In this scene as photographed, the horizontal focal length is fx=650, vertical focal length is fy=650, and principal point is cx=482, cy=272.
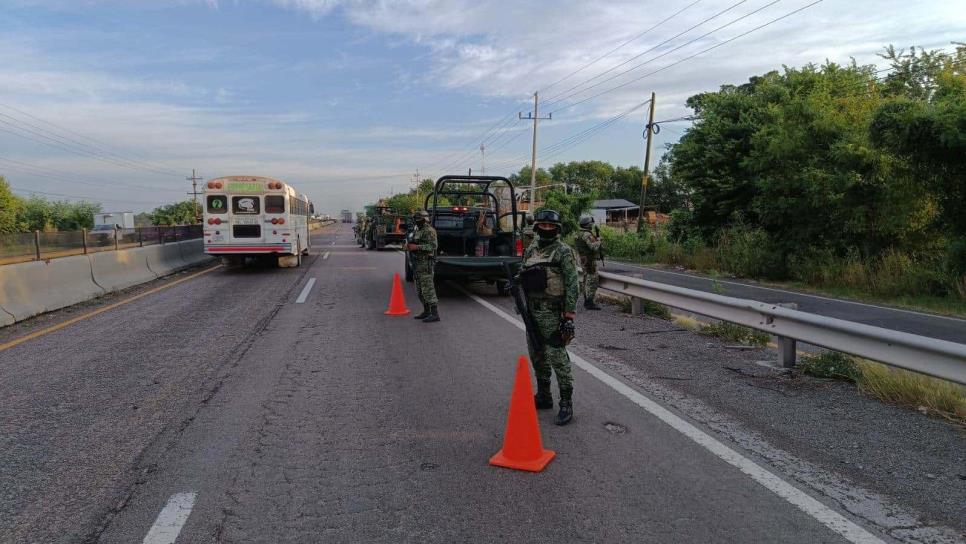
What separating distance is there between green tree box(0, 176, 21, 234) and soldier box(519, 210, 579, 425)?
57687mm

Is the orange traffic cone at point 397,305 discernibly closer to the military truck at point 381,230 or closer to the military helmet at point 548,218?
the military helmet at point 548,218

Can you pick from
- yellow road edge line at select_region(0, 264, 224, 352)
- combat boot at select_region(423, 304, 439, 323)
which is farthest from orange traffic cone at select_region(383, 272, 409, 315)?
yellow road edge line at select_region(0, 264, 224, 352)

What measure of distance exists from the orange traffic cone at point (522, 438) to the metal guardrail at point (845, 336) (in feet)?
10.1

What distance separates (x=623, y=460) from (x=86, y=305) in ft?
37.4

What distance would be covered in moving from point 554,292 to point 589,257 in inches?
255

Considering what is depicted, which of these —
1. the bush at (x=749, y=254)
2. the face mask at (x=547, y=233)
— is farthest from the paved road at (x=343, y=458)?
the bush at (x=749, y=254)

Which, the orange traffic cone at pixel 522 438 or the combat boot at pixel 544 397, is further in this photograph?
the combat boot at pixel 544 397

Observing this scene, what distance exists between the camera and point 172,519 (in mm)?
3533

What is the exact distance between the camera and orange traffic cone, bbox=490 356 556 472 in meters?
4.30

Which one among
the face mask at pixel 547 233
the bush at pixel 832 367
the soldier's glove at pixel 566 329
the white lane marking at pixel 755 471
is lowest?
the white lane marking at pixel 755 471

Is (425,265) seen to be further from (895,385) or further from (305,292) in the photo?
(895,385)

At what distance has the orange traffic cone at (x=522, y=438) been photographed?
430cm

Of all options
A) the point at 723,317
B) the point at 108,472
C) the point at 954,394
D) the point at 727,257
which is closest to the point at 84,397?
the point at 108,472

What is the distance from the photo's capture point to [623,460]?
14.3 feet
